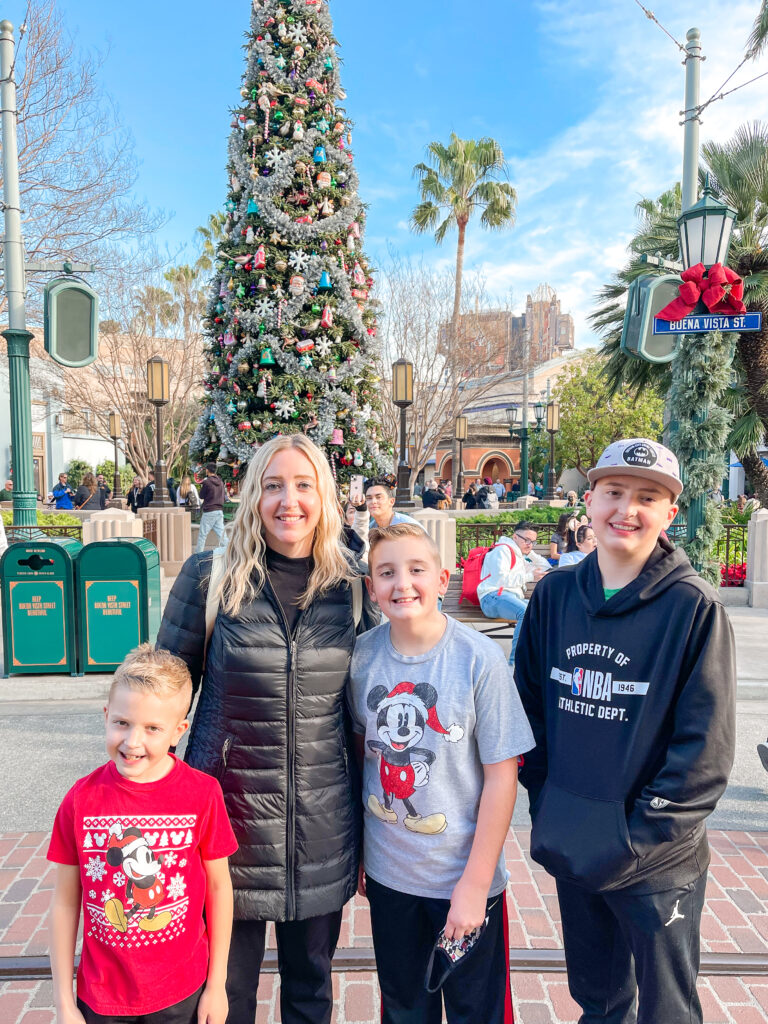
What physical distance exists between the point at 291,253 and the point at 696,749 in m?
9.82

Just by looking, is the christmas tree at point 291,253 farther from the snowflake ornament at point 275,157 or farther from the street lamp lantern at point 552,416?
the street lamp lantern at point 552,416

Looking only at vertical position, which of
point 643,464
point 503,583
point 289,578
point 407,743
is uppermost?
point 643,464

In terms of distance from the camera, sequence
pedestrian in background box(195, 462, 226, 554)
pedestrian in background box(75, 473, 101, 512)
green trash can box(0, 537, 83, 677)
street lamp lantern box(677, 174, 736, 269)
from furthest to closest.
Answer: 1. pedestrian in background box(75, 473, 101, 512)
2. pedestrian in background box(195, 462, 226, 554)
3. green trash can box(0, 537, 83, 677)
4. street lamp lantern box(677, 174, 736, 269)

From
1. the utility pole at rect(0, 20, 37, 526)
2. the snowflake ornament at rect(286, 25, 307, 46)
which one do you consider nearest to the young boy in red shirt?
the utility pole at rect(0, 20, 37, 526)

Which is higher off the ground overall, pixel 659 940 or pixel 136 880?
pixel 136 880

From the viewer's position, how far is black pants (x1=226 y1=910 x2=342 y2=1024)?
181 cm

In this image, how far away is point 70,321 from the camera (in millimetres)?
6078

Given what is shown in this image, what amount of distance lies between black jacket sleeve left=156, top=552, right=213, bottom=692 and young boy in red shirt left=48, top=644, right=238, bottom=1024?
18cm

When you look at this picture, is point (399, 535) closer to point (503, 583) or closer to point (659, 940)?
point (659, 940)

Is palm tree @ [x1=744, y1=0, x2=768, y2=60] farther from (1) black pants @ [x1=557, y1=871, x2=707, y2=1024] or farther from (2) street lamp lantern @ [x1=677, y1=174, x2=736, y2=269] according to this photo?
(1) black pants @ [x1=557, y1=871, x2=707, y2=1024]

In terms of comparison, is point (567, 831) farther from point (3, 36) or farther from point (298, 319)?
point (298, 319)

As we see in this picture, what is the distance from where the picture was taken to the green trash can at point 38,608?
226 inches

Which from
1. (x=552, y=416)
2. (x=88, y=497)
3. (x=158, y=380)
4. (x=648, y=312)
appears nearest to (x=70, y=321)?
(x=648, y=312)

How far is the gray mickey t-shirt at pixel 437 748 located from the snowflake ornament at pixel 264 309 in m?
9.01
